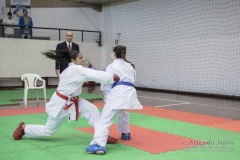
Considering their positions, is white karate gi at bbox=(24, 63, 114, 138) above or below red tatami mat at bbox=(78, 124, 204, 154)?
above

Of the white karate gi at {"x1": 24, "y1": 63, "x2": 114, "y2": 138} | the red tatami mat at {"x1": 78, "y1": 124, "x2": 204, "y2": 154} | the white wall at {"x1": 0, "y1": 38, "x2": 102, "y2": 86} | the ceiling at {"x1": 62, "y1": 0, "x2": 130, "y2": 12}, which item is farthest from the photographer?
the ceiling at {"x1": 62, "y1": 0, "x2": 130, "y2": 12}

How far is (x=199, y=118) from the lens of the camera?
680cm

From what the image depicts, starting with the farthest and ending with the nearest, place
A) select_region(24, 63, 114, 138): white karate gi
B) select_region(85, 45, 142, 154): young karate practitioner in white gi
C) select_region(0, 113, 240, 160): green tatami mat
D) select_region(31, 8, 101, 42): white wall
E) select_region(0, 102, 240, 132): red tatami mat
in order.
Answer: select_region(31, 8, 101, 42): white wall < select_region(0, 102, 240, 132): red tatami mat < select_region(24, 63, 114, 138): white karate gi < select_region(85, 45, 142, 154): young karate practitioner in white gi < select_region(0, 113, 240, 160): green tatami mat

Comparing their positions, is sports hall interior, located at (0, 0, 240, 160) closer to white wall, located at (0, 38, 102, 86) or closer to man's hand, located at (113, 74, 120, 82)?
white wall, located at (0, 38, 102, 86)

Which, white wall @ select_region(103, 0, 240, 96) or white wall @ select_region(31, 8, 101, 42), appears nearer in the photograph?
white wall @ select_region(103, 0, 240, 96)

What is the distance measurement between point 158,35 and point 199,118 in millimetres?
6761

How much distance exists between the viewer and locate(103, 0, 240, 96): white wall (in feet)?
34.4

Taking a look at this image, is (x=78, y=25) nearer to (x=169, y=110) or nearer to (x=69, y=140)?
(x=169, y=110)

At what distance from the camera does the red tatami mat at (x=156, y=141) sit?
4316mm

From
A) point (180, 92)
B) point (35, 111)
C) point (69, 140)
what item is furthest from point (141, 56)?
point (69, 140)

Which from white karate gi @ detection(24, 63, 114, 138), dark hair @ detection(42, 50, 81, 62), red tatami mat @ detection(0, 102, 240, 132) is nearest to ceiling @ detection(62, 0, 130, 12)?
red tatami mat @ detection(0, 102, 240, 132)

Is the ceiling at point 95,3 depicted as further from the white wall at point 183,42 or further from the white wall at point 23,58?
the white wall at point 23,58

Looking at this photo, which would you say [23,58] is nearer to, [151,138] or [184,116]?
[184,116]

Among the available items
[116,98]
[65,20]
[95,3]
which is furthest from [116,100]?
[95,3]
